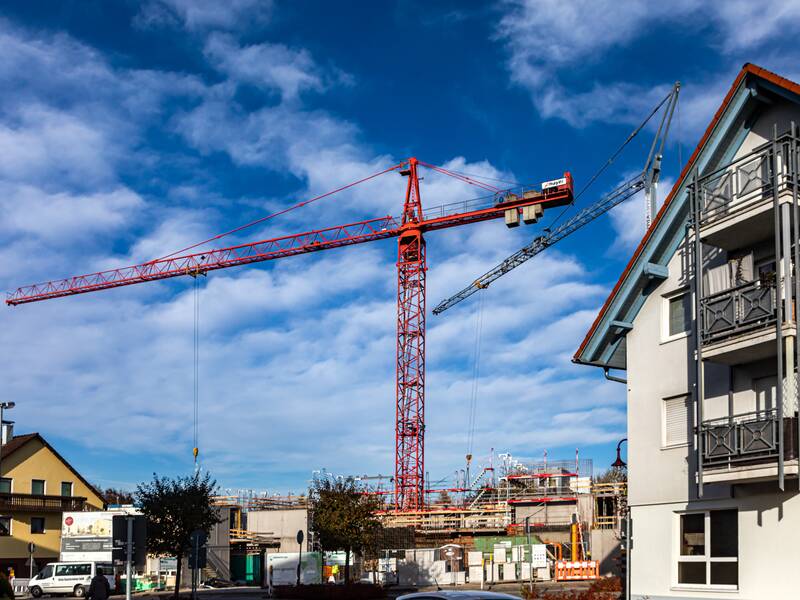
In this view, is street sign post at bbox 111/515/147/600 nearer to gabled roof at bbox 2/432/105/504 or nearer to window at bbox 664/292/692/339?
window at bbox 664/292/692/339

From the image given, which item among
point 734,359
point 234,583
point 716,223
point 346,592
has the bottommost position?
point 234,583

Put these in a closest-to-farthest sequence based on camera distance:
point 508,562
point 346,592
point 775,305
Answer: point 775,305, point 346,592, point 508,562

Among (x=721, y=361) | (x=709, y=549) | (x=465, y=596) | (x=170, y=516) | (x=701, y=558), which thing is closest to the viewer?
(x=465, y=596)

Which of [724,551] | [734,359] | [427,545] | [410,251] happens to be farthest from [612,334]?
[410,251]

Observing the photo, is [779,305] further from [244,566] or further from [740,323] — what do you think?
[244,566]

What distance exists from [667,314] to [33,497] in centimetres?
5099

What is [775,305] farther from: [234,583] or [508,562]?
[234,583]

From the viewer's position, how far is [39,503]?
6309cm

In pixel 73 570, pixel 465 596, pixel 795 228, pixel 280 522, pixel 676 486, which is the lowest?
pixel 73 570

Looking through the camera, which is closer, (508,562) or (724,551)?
(724,551)

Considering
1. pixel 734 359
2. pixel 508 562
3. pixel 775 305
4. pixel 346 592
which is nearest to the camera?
pixel 775 305

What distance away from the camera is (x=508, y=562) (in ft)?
162

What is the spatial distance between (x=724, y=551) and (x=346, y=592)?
2112 cm

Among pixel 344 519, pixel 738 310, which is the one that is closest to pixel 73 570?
pixel 344 519
